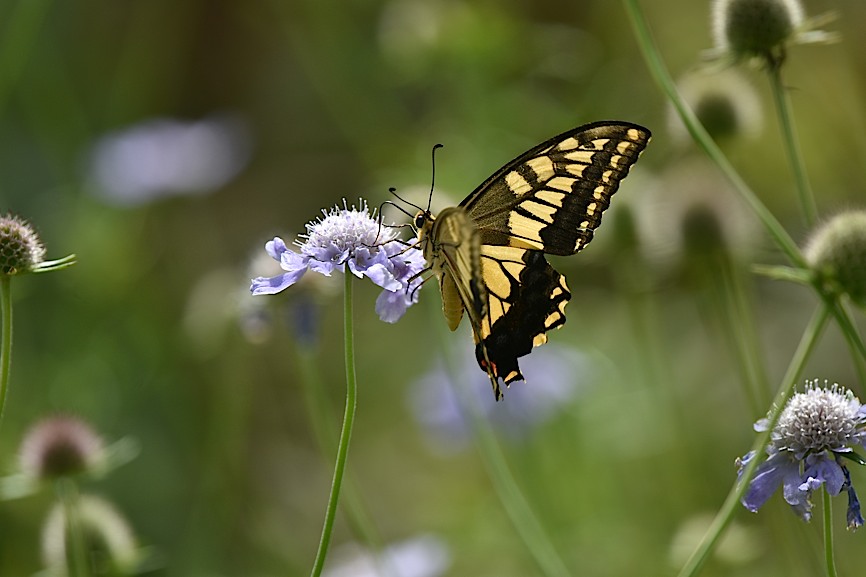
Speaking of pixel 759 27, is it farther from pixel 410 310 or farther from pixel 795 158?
pixel 410 310

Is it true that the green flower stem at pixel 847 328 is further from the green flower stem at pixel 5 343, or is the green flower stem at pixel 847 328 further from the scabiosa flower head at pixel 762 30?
the green flower stem at pixel 5 343

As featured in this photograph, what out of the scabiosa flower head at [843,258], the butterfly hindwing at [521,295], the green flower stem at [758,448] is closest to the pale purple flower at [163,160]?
the butterfly hindwing at [521,295]

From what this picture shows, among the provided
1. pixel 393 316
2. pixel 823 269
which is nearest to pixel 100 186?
pixel 393 316

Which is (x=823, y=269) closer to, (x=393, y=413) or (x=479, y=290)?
(x=479, y=290)

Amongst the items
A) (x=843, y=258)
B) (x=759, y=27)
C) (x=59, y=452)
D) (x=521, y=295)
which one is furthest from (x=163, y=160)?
(x=843, y=258)

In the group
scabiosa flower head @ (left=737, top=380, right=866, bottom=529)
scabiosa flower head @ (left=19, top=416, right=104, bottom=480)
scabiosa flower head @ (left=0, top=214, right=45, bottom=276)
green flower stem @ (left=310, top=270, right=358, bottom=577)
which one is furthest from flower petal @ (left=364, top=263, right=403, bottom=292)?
scabiosa flower head @ (left=19, top=416, right=104, bottom=480)

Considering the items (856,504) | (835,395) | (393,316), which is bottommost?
(856,504)
